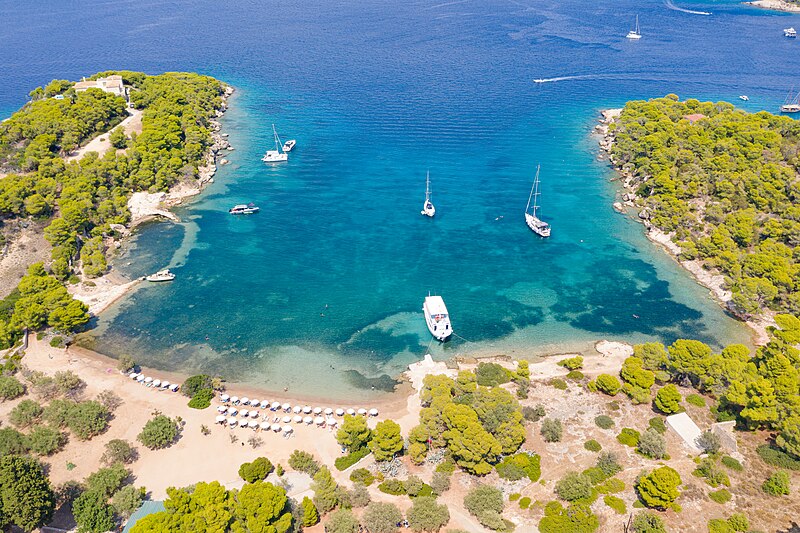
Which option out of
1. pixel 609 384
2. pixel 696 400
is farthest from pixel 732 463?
pixel 609 384

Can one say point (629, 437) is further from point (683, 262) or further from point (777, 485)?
point (683, 262)

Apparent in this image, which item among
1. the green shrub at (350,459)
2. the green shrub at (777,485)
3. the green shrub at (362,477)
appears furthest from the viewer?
the green shrub at (350,459)

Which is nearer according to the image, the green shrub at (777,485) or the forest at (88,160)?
the green shrub at (777,485)

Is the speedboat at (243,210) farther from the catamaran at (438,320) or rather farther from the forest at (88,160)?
the catamaran at (438,320)

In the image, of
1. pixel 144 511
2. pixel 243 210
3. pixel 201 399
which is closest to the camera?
pixel 144 511

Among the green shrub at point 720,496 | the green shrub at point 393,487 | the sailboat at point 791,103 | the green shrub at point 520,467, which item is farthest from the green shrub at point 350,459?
the sailboat at point 791,103

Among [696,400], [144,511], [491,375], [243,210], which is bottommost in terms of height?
[696,400]

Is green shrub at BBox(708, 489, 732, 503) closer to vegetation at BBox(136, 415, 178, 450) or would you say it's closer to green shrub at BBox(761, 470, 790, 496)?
green shrub at BBox(761, 470, 790, 496)
